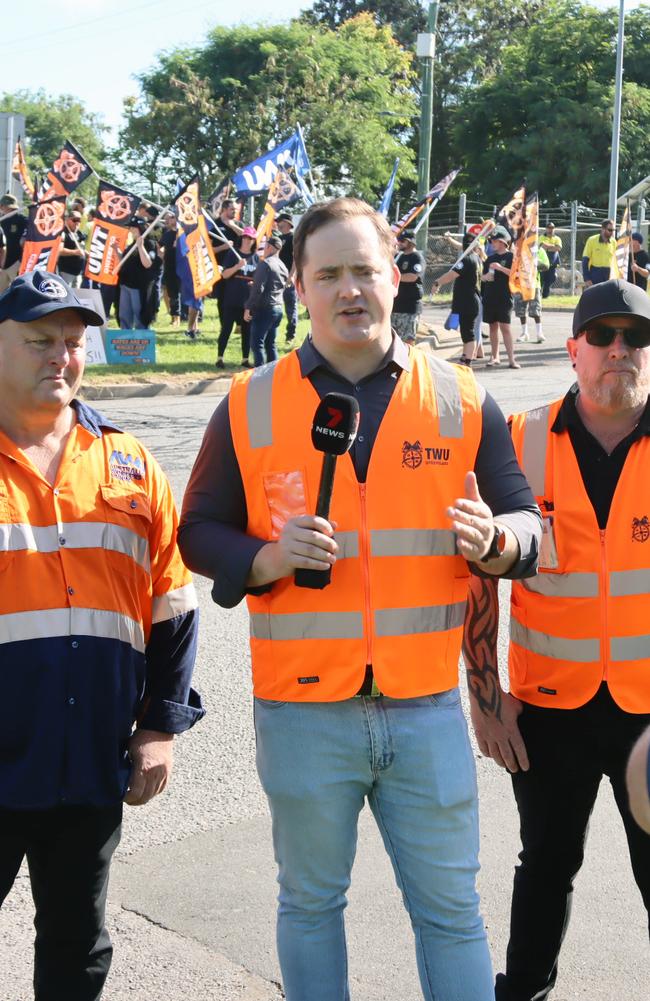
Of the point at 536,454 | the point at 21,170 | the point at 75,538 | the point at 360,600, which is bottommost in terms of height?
the point at 360,600

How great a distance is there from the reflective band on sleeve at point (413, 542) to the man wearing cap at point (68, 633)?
59 cm

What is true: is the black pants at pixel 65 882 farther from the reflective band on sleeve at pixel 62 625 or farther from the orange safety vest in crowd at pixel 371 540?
the orange safety vest in crowd at pixel 371 540

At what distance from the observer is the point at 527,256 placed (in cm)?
2167

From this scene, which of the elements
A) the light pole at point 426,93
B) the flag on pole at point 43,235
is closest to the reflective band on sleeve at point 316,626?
the flag on pole at point 43,235

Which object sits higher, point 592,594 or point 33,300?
point 33,300

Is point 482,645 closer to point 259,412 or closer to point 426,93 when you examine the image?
point 259,412

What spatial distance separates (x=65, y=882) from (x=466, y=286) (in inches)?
678

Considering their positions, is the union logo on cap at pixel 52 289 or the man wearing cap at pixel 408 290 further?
the man wearing cap at pixel 408 290

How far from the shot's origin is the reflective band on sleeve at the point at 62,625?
2836 mm

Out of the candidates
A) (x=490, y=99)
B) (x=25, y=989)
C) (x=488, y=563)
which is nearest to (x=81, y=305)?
(x=488, y=563)

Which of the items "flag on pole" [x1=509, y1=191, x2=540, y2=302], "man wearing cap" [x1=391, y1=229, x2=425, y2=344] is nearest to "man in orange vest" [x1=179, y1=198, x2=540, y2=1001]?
"man wearing cap" [x1=391, y1=229, x2=425, y2=344]

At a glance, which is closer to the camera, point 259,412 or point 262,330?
point 259,412

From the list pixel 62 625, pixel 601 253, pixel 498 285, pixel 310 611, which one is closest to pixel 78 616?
pixel 62 625

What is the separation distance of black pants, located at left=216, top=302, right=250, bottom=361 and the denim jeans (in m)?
2.22
